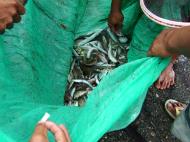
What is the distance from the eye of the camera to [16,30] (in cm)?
162

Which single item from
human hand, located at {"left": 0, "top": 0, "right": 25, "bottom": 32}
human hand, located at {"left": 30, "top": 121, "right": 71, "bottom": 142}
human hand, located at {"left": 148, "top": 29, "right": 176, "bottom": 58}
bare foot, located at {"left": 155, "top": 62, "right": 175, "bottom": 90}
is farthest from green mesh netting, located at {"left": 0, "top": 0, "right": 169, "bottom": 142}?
bare foot, located at {"left": 155, "top": 62, "right": 175, "bottom": 90}

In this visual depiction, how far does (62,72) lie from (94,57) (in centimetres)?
19

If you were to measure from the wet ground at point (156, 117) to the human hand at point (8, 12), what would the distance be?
93 cm

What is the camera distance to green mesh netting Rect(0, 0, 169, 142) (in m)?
1.24

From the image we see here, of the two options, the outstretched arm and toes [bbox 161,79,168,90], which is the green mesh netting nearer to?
the outstretched arm

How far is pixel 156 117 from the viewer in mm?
2086

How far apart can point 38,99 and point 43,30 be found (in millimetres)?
317

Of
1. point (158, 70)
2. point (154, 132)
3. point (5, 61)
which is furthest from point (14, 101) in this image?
point (154, 132)

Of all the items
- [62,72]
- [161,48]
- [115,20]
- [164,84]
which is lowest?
[164,84]

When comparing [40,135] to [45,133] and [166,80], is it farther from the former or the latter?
[166,80]

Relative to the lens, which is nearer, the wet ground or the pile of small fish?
the pile of small fish

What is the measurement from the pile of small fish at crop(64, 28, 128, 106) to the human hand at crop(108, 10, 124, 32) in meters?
0.04

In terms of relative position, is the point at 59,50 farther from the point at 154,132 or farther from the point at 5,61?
the point at 154,132

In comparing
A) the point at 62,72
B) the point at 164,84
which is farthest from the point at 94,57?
the point at 164,84
